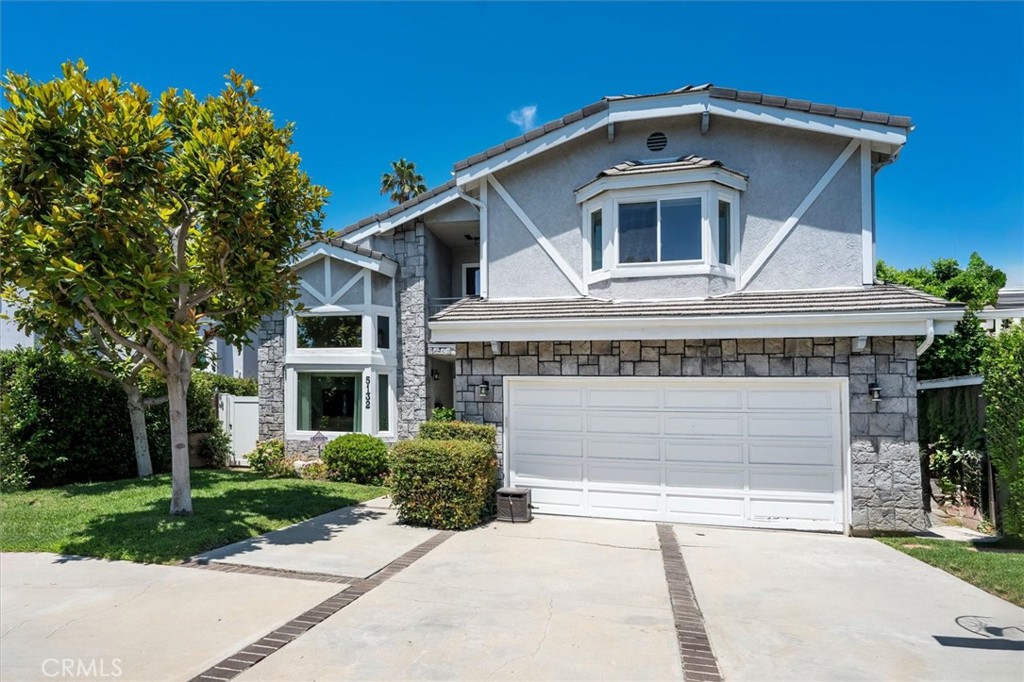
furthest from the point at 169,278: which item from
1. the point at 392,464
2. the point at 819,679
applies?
the point at 819,679

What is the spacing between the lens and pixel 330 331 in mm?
14102

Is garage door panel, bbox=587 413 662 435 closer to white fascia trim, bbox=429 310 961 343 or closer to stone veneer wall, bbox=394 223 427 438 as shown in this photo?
white fascia trim, bbox=429 310 961 343

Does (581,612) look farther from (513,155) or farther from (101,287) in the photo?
(513,155)

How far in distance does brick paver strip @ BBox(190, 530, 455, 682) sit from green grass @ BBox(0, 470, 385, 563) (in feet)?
3.57

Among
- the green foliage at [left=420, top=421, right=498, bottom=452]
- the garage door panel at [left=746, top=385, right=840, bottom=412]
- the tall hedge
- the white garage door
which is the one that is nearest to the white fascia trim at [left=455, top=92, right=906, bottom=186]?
the white garage door

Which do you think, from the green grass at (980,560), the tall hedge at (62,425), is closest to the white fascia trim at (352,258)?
the tall hedge at (62,425)

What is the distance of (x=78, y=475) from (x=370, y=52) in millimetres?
10848

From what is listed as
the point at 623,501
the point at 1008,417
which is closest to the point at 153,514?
the point at 623,501

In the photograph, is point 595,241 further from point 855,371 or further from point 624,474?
point 855,371

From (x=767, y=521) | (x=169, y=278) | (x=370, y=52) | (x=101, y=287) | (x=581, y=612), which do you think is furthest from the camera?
(x=370, y=52)

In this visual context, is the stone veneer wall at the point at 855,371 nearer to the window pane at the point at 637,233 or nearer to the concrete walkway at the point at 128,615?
the window pane at the point at 637,233

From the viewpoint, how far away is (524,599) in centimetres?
593

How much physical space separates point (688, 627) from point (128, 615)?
5258 mm

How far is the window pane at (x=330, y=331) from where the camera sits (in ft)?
45.6
